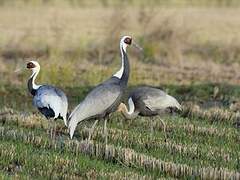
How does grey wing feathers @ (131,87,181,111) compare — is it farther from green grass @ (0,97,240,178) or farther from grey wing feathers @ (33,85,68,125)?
grey wing feathers @ (33,85,68,125)

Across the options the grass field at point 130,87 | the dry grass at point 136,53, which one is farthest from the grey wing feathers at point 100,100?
the dry grass at point 136,53

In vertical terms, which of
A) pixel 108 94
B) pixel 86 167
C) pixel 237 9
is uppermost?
pixel 237 9

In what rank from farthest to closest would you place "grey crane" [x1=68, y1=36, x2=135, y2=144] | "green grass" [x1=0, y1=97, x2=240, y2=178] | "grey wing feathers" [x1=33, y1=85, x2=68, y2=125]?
1. "grey wing feathers" [x1=33, y1=85, x2=68, y2=125]
2. "grey crane" [x1=68, y1=36, x2=135, y2=144]
3. "green grass" [x1=0, y1=97, x2=240, y2=178]

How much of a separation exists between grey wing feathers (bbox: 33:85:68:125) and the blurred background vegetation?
1943 mm

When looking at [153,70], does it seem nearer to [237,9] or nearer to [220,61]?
[220,61]

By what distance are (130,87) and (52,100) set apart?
734cm

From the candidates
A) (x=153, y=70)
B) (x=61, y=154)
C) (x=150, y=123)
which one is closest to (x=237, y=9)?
(x=153, y=70)

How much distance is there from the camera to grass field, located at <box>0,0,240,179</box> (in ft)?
29.2

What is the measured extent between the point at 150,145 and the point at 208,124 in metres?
2.47

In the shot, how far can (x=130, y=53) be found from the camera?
2520 centimetres

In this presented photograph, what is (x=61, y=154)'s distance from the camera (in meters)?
9.59

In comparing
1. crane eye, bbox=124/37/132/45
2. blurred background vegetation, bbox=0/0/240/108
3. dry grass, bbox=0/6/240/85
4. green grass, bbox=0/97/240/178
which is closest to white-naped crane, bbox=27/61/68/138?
green grass, bbox=0/97/240/178

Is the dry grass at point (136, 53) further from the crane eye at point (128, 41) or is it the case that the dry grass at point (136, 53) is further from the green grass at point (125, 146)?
the crane eye at point (128, 41)

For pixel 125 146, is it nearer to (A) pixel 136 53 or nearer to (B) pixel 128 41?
(B) pixel 128 41
